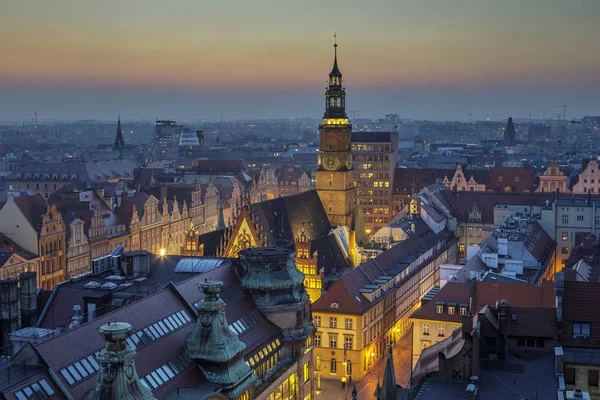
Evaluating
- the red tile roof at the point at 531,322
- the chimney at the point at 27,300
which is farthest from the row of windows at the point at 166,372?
the red tile roof at the point at 531,322

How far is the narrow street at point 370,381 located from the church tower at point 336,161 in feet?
118

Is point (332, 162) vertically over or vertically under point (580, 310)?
over

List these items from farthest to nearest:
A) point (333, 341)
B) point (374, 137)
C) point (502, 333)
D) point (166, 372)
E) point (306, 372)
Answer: point (374, 137)
point (333, 341)
point (306, 372)
point (502, 333)
point (166, 372)

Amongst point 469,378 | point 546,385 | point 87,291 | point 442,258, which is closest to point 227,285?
point 87,291

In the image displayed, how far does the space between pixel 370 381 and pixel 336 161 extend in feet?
171

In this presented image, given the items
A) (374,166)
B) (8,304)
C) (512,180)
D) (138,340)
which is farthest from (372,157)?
(138,340)

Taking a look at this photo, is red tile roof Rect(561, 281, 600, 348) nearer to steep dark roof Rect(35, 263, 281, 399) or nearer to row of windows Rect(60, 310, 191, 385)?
steep dark roof Rect(35, 263, 281, 399)

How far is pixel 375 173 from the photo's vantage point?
19212 centimetres

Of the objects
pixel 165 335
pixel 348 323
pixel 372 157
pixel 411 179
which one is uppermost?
pixel 372 157

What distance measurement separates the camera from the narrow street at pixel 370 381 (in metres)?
86.9

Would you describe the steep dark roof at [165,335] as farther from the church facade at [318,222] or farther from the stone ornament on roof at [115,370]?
the church facade at [318,222]

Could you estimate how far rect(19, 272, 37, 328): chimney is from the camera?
67.4m

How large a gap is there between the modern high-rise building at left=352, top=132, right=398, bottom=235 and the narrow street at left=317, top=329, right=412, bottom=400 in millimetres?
90369

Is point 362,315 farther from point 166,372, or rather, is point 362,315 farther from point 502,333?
point 166,372
